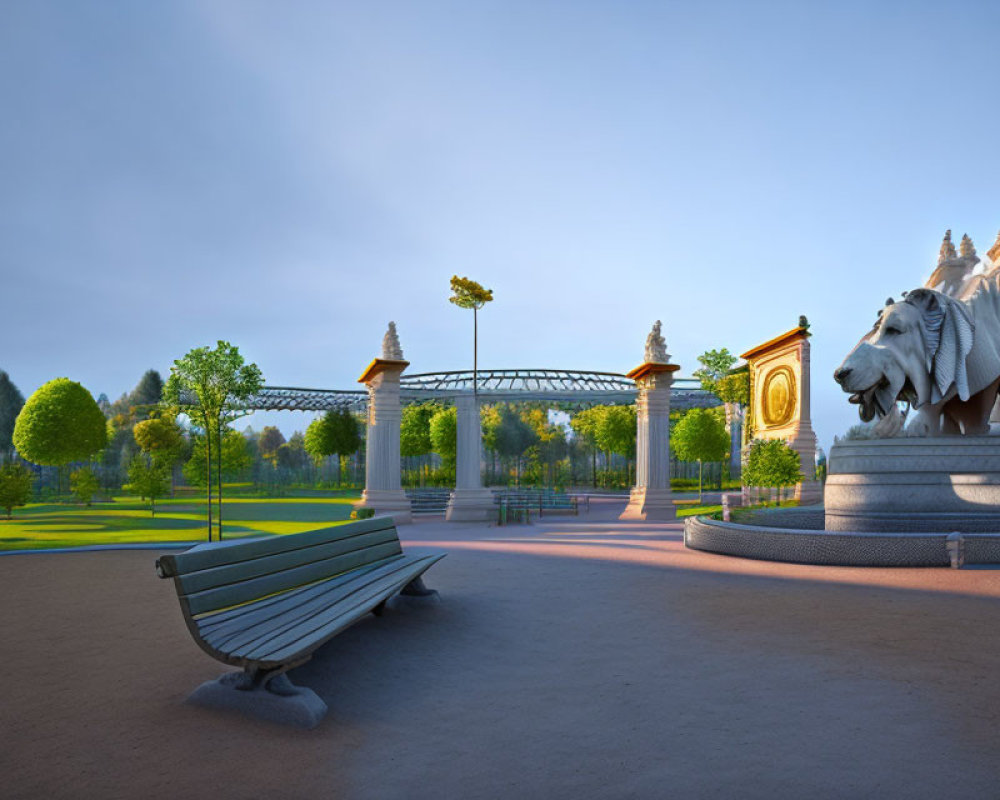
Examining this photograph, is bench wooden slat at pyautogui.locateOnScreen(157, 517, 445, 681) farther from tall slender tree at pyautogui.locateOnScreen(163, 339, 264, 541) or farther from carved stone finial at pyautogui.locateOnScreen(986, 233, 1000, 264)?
carved stone finial at pyautogui.locateOnScreen(986, 233, 1000, 264)

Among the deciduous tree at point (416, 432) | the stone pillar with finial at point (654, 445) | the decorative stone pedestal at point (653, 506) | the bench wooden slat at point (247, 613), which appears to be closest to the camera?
the bench wooden slat at point (247, 613)

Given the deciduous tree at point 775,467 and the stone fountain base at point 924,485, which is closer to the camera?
the stone fountain base at point 924,485

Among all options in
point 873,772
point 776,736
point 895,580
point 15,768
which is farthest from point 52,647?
point 895,580

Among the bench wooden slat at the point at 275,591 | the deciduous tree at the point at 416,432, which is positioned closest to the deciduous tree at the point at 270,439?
the deciduous tree at the point at 416,432

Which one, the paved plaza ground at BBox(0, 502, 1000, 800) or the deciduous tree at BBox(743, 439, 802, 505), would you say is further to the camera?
the deciduous tree at BBox(743, 439, 802, 505)

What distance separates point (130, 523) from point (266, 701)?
802 inches

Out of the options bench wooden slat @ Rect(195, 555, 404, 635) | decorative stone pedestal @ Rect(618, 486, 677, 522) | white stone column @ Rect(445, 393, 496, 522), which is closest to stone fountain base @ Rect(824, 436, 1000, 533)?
bench wooden slat @ Rect(195, 555, 404, 635)

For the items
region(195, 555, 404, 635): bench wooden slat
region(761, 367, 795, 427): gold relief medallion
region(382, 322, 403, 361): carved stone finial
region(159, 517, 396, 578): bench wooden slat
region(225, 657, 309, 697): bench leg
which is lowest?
region(225, 657, 309, 697): bench leg

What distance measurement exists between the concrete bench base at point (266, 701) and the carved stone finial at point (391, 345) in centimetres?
1788

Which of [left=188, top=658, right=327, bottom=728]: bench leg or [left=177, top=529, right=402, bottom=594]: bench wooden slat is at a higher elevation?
[left=177, top=529, right=402, bottom=594]: bench wooden slat

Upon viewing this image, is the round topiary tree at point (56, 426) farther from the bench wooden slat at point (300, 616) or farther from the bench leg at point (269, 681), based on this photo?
the bench leg at point (269, 681)

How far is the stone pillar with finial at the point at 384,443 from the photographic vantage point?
20.7 m

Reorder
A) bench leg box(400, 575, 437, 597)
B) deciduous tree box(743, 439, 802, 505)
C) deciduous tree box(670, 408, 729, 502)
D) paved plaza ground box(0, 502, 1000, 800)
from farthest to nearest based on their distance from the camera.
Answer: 1. deciduous tree box(670, 408, 729, 502)
2. deciduous tree box(743, 439, 802, 505)
3. bench leg box(400, 575, 437, 597)
4. paved plaza ground box(0, 502, 1000, 800)

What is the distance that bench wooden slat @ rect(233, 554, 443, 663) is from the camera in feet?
11.9
